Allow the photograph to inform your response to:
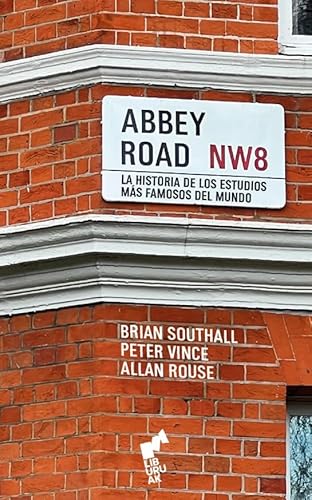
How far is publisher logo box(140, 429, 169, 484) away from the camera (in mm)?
9523

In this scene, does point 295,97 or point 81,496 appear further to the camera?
point 295,97

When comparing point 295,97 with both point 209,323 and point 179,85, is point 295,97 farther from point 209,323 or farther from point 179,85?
point 209,323

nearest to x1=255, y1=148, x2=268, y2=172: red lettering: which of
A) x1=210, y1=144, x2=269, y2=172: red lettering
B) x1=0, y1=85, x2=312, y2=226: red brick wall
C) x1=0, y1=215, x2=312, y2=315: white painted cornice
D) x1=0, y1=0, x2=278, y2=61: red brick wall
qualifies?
x1=210, y1=144, x2=269, y2=172: red lettering

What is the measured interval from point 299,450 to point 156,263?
136 centimetres

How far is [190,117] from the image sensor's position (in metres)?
10.1

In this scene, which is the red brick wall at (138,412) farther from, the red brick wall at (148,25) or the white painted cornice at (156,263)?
the red brick wall at (148,25)

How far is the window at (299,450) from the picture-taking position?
10.0 meters

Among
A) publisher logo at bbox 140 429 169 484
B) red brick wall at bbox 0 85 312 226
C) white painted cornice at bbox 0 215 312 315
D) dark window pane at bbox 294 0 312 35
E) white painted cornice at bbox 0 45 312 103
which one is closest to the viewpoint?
publisher logo at bbox 140 429 169 484

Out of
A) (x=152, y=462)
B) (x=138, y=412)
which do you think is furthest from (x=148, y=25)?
(x=152, y=462)

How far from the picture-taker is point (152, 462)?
9547 millimetres

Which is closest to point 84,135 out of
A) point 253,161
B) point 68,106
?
point 68,106

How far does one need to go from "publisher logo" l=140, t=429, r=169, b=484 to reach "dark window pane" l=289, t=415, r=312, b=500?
86cm

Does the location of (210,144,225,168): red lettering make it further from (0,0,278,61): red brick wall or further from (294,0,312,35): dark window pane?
(294,0,312,35): dark window pane

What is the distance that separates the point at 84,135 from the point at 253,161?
966 mm
